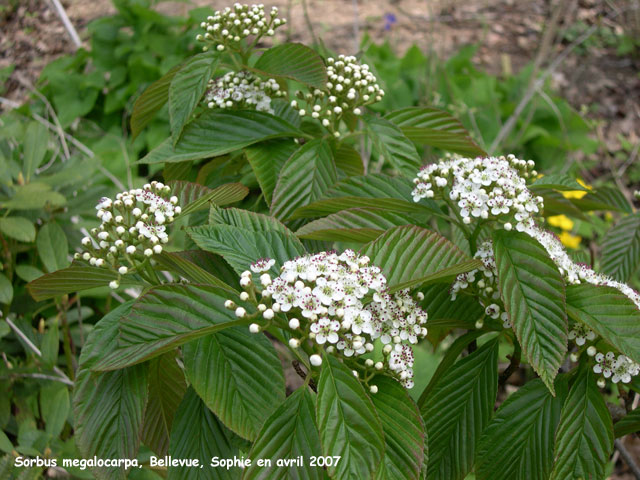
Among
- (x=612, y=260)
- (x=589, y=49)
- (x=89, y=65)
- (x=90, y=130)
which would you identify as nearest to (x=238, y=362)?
(x=612, y=260)

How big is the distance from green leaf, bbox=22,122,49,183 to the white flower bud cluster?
125 cm

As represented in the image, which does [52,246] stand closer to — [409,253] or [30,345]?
[30,345]

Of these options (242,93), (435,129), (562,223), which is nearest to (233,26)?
(242,93)

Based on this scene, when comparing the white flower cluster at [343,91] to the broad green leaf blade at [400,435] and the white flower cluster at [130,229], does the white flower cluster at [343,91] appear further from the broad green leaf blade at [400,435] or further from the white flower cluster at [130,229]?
the broad green leaf blade at [400,435]

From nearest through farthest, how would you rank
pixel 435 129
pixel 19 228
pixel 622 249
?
1. pixel 435 129
2. pixel 622 249
3. pixel 19 228

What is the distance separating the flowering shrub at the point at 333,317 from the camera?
3.30 feet

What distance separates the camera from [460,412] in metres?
1.30

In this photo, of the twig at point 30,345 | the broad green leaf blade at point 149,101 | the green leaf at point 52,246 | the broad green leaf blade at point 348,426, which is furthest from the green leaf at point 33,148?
the broad green leaf blade at point 348,426

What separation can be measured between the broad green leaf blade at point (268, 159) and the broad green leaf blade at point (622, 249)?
3.27 ft

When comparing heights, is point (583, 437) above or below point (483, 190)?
below

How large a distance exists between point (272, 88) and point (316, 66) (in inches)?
9.4

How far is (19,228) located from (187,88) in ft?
3.74

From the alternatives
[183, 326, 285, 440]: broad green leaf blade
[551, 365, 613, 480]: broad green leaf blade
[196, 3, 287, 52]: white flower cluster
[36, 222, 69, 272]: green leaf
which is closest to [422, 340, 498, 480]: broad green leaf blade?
[551, 365, 613, 480]: broad green leaf blade

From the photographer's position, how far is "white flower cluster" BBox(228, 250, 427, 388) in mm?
994
